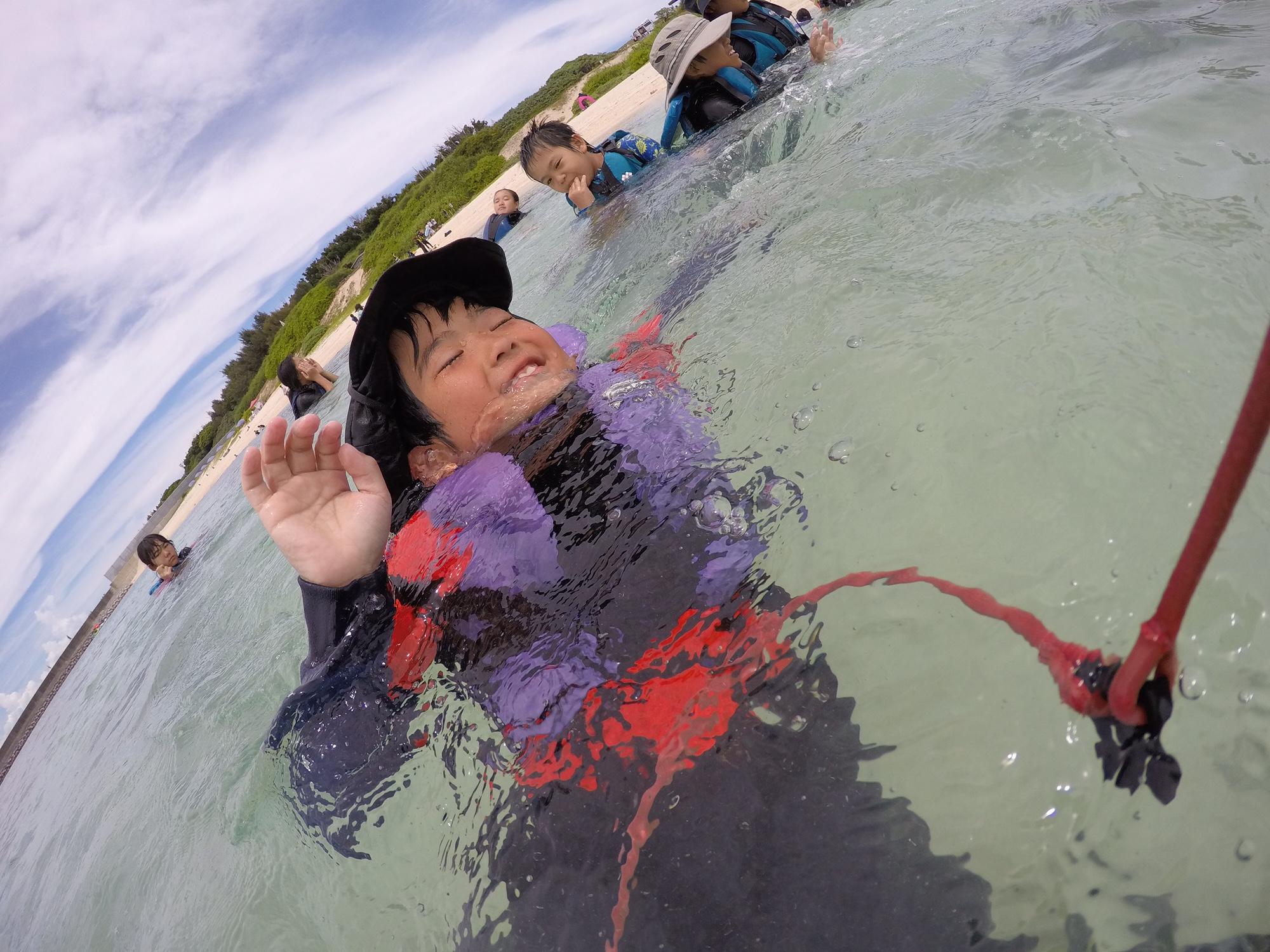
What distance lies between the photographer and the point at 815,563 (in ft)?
5.00

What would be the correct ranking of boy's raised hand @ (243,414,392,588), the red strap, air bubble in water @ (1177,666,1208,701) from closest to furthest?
the red strap → air bubble in water @ (1177,666,1208,701) → boy's raised hand @ (243,414,392,588)

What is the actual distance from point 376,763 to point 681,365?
5.32ft

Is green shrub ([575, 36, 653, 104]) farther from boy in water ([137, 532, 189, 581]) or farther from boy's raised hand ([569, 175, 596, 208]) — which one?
boy in water ([137, 532, 189, 581])

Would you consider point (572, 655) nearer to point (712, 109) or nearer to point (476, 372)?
point (476, 372)

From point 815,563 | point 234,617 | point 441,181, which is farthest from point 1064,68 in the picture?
point 441,181

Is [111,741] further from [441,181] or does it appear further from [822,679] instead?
[441,181]

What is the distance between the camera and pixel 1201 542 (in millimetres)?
595

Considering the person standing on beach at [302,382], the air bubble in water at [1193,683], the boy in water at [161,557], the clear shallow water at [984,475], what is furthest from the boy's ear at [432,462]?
the boy in water at [161,557]

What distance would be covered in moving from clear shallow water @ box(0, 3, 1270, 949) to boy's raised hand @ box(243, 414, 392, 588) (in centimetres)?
66

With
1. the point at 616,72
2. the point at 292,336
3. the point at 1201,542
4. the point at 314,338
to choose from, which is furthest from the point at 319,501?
the point at 292,336

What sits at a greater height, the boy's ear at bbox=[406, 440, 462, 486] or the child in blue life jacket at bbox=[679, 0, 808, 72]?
the child in blue life jacket at bbox=[679, 0, 808, 72]

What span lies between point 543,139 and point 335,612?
4.76 metres

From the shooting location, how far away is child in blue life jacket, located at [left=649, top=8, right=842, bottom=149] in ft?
17.0

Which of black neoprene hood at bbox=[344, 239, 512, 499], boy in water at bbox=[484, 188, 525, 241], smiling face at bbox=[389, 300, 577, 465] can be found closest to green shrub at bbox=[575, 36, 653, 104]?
boy in water at bbox=[484, 188, 525, 241]
